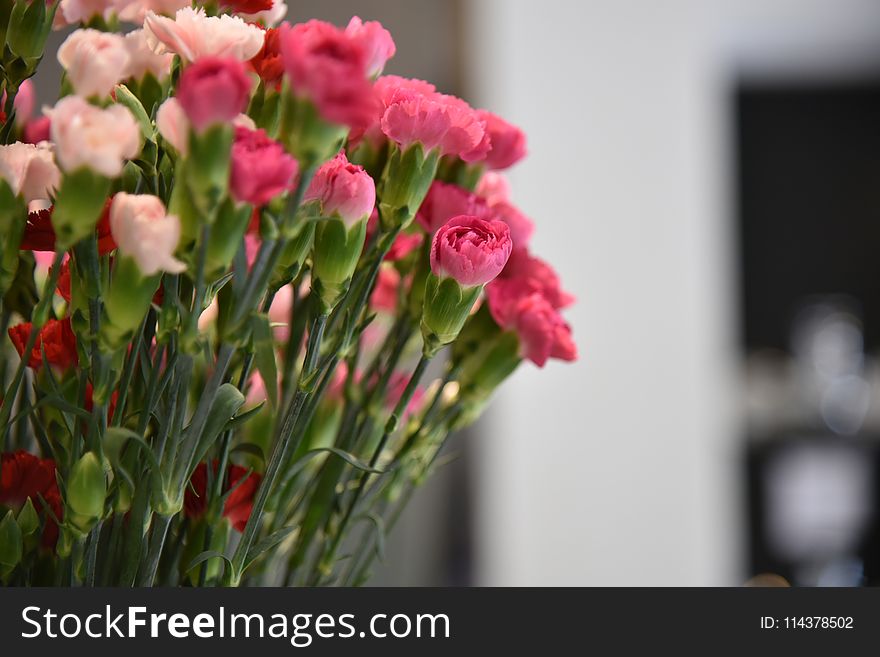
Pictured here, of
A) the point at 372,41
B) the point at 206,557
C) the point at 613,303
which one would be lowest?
the point at 206,557

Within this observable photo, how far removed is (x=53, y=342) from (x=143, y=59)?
86 millimetres

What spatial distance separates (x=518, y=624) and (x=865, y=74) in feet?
7.21

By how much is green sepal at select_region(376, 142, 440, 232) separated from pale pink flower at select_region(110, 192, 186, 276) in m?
0.07

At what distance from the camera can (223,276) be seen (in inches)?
9.2

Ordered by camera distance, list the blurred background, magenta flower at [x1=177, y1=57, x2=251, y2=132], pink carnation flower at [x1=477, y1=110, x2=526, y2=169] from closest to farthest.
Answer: magenta flower at [x1=177, y1=57, x2=251, y2=132], pink carnation flower at [x1=477, y1=110, x2=526, y2=169], the blurred background

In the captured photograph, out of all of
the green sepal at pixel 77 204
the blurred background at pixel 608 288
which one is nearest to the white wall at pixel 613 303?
the blurred background at pixel 608 288

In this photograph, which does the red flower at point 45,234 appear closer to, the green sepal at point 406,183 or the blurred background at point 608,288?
the green sepal at point 406,183

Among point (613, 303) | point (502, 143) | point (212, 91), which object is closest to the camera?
point (212, 91)

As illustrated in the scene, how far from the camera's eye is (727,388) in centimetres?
193

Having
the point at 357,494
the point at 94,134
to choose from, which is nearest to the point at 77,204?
the point at 94,134

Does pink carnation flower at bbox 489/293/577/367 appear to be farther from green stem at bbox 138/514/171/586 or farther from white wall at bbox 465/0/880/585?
white wall at bbox 465/0/880/585

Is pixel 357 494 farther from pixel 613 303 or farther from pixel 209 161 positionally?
pixel 613 303

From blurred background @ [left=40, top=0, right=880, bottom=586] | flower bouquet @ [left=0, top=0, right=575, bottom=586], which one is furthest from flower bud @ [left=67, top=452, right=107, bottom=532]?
blurred background @ [left=40, top=0, right=880, bottom=586]

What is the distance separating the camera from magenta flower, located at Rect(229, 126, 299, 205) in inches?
8.2
